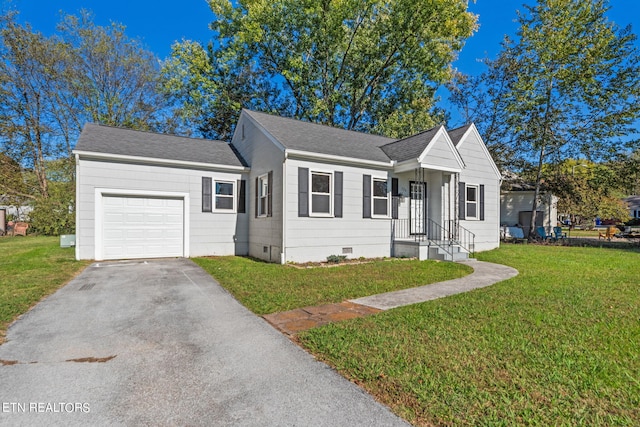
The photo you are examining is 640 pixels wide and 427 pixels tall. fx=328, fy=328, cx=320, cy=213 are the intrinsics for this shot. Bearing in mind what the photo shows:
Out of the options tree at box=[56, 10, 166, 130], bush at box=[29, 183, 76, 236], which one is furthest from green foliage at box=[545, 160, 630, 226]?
bush at box=[29, 183, 76, 236]

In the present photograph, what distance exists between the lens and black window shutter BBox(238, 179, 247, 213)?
12.1 m

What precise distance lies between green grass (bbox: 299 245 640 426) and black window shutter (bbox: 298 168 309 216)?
539 cm

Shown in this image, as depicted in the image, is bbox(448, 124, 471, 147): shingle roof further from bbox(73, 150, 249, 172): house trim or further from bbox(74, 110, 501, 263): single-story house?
bbox(73, 150, 249, 172): house trim

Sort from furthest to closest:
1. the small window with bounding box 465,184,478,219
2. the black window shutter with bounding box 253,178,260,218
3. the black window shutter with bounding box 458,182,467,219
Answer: the small window with bounding box 465,184,478,219 → the black window shutter with bounding box 458,182,467,219 → the black window shutter with bounding box 253,178,260,218

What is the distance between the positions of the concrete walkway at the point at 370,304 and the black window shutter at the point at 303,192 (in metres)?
4.51

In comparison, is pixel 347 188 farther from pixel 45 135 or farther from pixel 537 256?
pixel 45 135

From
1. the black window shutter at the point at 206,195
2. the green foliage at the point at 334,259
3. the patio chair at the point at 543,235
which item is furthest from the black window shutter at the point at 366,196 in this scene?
the patio chair at the point at 543,235

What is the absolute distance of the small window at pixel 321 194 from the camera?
402 inches

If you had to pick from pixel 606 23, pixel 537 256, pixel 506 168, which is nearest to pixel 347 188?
pixel 537 256

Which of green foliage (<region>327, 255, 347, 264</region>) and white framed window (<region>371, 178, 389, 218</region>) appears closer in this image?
green foliage (<region>327, 255, 347, 264</region>)

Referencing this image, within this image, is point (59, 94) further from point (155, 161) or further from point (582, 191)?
point (582, 191)

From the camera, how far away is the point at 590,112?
1778 centimetres

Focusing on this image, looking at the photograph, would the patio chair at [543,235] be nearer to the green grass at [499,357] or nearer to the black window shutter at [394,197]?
the black window shutter at [394,197]

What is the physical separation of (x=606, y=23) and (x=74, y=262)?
25.3 metres
